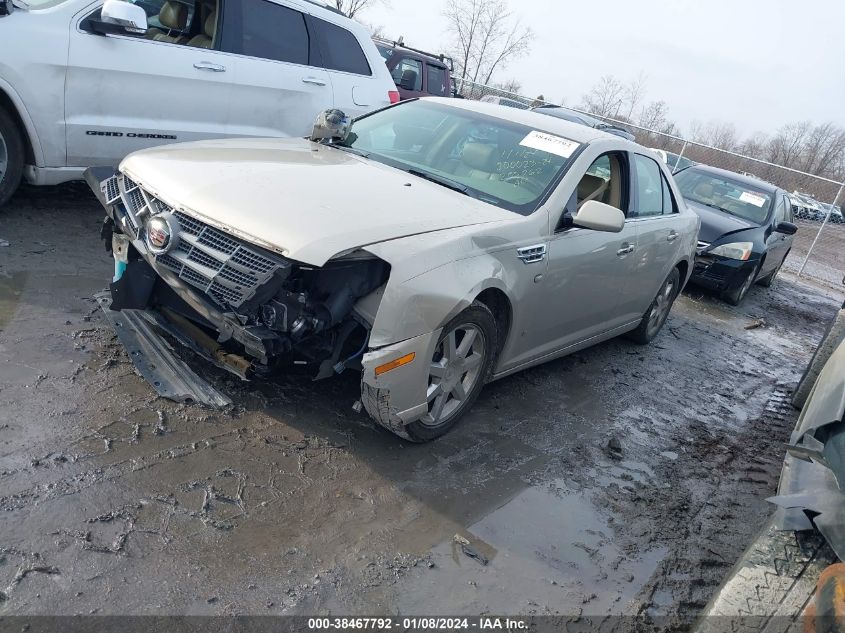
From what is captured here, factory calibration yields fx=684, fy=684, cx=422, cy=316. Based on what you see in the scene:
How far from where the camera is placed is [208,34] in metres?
5.87

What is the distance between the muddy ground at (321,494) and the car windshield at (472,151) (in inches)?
54.1

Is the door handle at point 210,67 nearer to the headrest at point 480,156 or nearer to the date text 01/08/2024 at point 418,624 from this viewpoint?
the headrest at point 480,156

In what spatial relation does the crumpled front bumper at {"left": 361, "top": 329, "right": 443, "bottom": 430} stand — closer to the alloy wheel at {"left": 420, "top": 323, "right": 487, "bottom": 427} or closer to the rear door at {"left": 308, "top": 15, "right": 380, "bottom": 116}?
the alloy wheel at {"left": 420, "top": 323, "right": 487, "bottom": 427}

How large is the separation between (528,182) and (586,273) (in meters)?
0.73

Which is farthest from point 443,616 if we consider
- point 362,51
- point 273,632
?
point 362,51

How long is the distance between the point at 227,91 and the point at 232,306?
3.44 meters

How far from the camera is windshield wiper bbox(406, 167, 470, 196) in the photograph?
4.12m

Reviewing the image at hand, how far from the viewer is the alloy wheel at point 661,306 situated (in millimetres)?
6293

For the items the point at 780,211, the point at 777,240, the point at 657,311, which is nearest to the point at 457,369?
the point at 657,311

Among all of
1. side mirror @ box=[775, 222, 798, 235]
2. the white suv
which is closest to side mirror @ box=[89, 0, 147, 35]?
the white suv

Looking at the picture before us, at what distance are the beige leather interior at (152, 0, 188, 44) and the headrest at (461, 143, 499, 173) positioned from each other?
116 inches

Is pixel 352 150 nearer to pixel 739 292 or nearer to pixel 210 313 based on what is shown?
pixel 210 313

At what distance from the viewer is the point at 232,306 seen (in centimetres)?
318

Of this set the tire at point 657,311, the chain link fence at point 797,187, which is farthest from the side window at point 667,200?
the chain link fence at point 797,187
